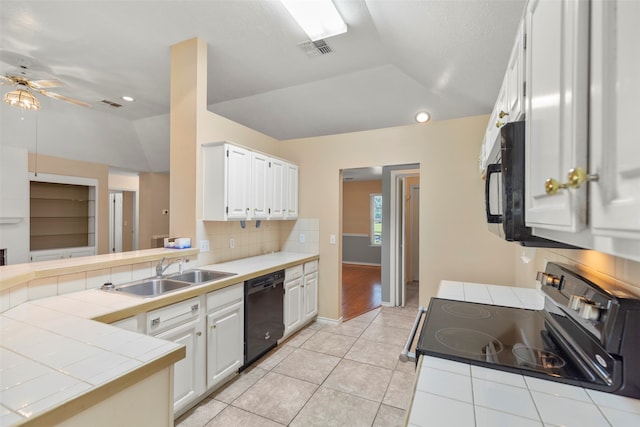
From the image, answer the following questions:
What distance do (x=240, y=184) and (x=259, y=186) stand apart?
11.9 inches

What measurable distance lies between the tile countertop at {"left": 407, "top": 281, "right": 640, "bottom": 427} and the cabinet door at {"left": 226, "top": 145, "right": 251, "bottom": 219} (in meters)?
2.18

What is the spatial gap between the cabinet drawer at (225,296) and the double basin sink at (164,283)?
4.3 inches

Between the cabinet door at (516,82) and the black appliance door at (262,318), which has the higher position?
the cabinet door at (516,82)

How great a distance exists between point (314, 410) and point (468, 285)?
4.98ft

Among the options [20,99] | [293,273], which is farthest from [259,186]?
[20,99]

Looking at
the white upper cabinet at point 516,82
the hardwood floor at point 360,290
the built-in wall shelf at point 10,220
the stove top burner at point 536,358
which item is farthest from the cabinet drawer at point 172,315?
the built-in wall shelf at point 10,220

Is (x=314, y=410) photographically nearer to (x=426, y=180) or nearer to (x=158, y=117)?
(x=426, y=180)

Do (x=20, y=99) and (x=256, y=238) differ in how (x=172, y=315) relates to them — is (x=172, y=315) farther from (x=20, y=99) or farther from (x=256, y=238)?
(x=20, y=99)

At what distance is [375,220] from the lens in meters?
7.92

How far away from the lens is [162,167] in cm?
589

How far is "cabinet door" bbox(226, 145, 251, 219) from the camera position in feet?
8.89

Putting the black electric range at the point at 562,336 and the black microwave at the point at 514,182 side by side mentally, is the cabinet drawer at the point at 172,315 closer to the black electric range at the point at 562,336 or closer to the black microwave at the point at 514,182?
A: the black electric range at the point at 562,336

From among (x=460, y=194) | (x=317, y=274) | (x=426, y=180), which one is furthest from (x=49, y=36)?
(x=460, y=194)

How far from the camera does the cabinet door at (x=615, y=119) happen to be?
0.40m
